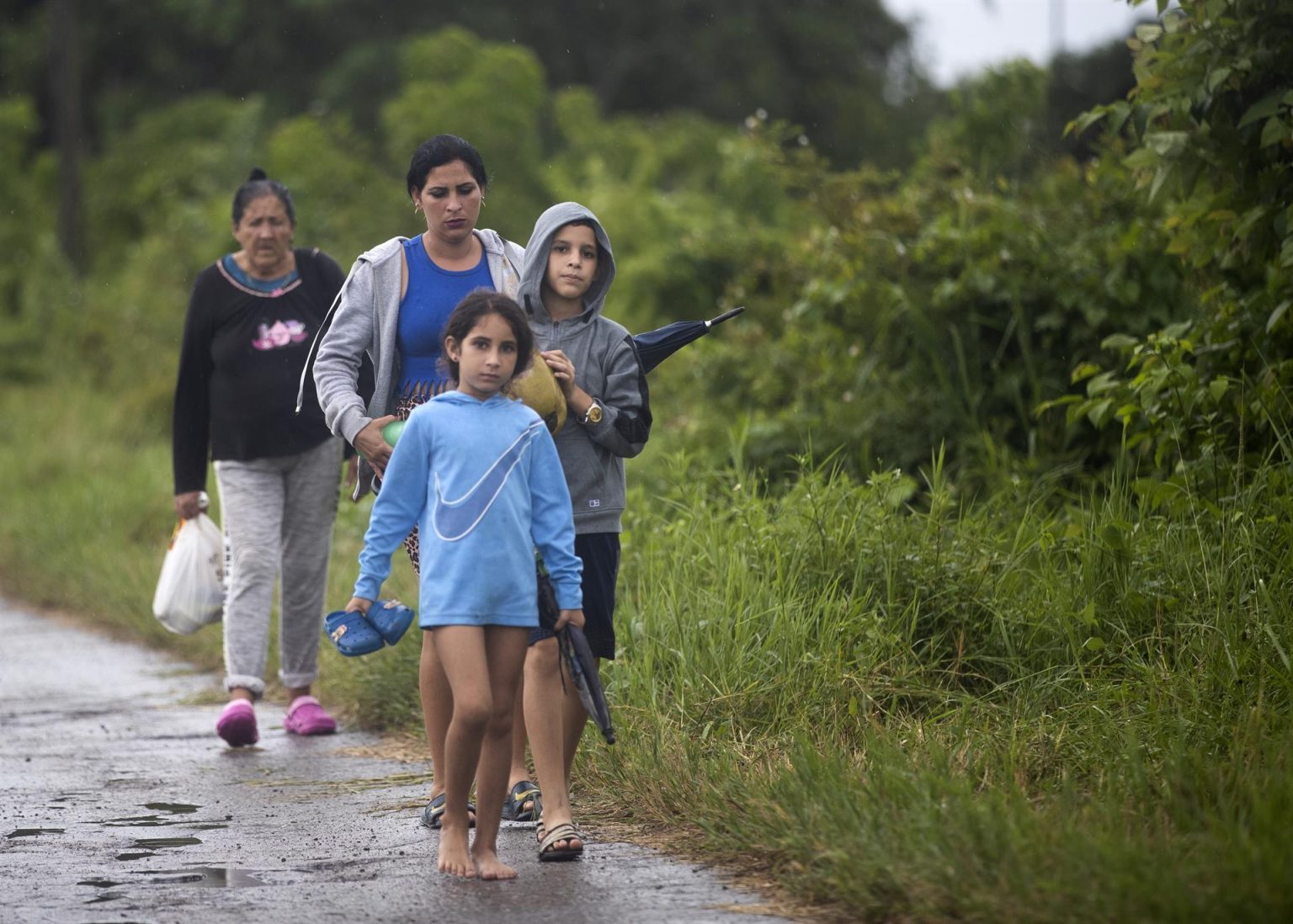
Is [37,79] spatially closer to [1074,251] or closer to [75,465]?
[75,465]

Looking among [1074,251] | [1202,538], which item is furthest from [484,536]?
[1074,251]

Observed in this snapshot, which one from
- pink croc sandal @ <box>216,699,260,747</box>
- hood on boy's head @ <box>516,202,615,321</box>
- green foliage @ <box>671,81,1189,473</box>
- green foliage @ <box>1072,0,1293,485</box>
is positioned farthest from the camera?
green foliage @ <box>671,81,1189,473</box>

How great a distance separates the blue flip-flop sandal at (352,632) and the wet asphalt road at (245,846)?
23.0 inches

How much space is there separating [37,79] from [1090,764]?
35.1 metres

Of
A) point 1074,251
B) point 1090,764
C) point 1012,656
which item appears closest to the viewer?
point 1090,764

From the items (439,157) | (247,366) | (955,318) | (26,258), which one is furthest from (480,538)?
(26,258)

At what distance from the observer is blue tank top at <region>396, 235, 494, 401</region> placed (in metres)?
5.18

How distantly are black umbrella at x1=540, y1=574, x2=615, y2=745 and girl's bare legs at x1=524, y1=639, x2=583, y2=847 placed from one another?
185 millimetres

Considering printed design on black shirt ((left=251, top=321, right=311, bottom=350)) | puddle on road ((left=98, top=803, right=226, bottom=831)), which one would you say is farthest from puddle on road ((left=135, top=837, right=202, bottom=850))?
printed design on black shirt ((left=251, top=321, right=311, bottom=350))

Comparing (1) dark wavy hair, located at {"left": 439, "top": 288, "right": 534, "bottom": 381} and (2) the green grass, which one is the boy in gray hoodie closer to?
(1) dark wavy hair, located at {"left": 439, "top": 288, "right": 534, "bottom": 381}

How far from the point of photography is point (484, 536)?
4340mm

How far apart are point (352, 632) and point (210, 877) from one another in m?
0.74

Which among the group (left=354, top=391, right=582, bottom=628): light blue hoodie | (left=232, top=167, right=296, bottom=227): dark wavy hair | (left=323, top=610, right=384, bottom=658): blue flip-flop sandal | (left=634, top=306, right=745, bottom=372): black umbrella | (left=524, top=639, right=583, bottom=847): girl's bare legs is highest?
(left=232, top=167, right=296, bottom=227): dark wavy hair

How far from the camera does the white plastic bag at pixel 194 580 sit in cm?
713
